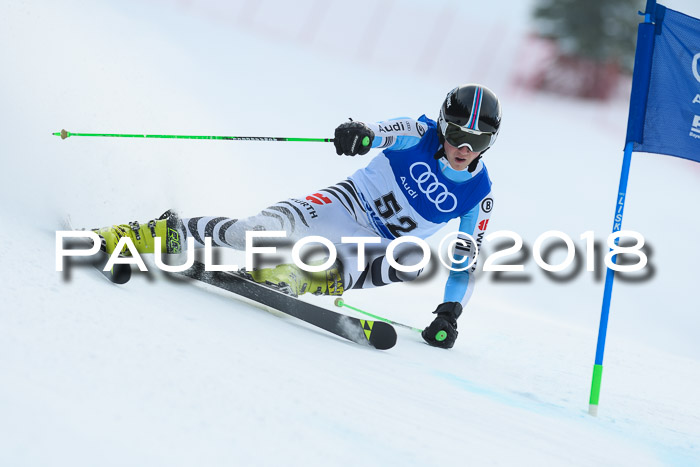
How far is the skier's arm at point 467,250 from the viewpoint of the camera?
12.0 feet

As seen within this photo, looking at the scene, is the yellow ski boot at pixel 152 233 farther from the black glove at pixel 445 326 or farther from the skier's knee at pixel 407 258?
the black glove at pixel 445 326

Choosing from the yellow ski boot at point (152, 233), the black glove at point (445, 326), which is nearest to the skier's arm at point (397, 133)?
the black glove at point (445, 326)

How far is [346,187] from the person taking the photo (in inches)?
147

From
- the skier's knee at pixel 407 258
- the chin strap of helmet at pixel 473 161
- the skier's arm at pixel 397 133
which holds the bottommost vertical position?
the skier's knee at pixel 407 258

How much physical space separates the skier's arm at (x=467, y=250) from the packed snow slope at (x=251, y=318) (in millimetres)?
315

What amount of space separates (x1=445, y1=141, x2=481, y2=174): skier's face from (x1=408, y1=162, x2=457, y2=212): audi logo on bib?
12 cm

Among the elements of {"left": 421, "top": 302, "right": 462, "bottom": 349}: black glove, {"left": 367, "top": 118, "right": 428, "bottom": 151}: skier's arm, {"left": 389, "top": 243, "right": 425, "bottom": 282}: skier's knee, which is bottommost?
{"left": 421, "top": 302, "right": 462, "bottom": 349}: black glove

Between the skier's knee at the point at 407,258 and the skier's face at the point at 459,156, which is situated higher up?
the skier's face at the point at 459,156

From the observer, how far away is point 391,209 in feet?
12.0

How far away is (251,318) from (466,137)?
1.24m

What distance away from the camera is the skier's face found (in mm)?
3381

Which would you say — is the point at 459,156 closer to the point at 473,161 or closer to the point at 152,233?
the point at 473,161

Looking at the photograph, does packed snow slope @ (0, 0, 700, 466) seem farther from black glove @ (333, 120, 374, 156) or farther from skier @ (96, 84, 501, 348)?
black glove @ (333, 120, 374, 156)

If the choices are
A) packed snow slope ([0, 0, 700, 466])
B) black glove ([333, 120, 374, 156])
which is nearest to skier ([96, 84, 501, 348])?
black glove ([333, 120, 374, 156])
